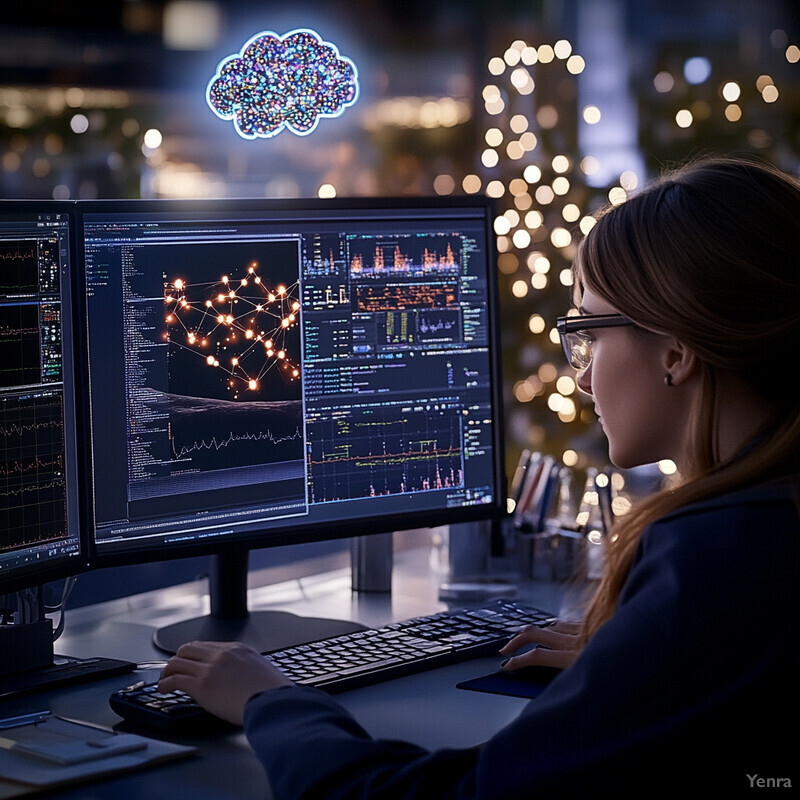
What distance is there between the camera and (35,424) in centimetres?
126

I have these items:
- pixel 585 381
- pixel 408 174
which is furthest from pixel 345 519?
pixel 408 174

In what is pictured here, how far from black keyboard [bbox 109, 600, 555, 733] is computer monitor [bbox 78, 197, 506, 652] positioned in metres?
0.14

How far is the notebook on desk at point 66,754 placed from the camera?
0.95 m

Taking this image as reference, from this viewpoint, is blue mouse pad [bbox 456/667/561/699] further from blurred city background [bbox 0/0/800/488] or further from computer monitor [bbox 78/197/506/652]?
blurred city background [bbox 0/0/800/488]

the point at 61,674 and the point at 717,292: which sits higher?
the point at 717,292

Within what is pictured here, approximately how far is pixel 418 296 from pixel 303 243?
7.3 inches

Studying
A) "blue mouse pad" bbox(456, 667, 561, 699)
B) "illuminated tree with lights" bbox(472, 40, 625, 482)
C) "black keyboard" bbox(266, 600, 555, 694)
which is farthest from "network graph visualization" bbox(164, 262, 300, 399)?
"illuminated tree with lights" bbox(472, 40, 625, 482)

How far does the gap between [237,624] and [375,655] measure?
0.89 feet

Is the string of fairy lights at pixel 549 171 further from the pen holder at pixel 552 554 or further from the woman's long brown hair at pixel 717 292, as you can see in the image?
the woman's long brown hair at pixel 717 292

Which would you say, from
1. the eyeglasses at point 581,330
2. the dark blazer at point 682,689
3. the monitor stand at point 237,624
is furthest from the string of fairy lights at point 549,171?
the dark blazer at point 682,689

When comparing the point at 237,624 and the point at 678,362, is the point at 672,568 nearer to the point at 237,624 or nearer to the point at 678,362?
the point at 678,362

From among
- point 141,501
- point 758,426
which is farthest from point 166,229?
point 758,426

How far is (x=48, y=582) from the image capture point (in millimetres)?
1301

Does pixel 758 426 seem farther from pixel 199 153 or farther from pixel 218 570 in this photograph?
pixel 199 153
